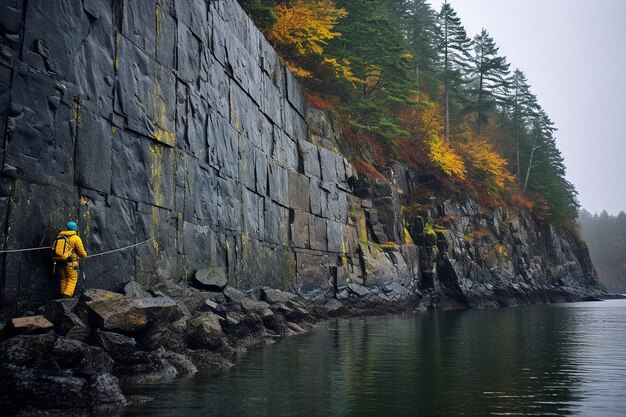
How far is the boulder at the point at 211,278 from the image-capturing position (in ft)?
53.5

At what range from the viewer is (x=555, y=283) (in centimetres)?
5322

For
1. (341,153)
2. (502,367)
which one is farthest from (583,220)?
(502,367)

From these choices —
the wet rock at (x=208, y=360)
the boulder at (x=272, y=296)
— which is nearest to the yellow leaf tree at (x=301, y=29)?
the boulder at (x=272, y=296)

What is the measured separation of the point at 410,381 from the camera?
9773mm

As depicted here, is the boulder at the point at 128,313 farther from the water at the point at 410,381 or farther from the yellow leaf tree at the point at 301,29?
the yellow leaf tree at the point at 301,29

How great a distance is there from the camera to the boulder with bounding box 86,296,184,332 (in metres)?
9.93

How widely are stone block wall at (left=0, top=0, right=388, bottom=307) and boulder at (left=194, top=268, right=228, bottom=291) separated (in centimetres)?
34

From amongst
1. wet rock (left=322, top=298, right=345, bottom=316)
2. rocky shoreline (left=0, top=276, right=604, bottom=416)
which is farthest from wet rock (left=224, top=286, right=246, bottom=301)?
wet rock (left=322, top=298, right=345, bottom=316)

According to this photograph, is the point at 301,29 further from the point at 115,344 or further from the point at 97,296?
the point at 115,344

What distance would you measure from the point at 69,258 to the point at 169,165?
5.50 meters

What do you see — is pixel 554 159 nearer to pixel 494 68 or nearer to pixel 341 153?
pixel 494 68

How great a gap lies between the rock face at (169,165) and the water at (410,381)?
2552mm

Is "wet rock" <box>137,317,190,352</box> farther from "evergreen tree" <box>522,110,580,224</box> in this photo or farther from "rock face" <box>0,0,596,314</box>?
"evergreen tree" <box>522,110,580,224</box>

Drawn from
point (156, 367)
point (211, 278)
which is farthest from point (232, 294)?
point (156, 367)
